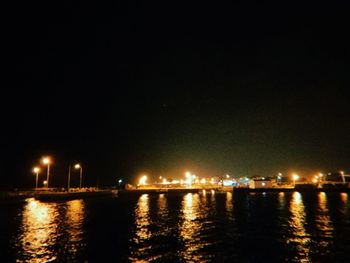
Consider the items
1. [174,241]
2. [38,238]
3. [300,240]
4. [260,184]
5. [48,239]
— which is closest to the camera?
[174,241]

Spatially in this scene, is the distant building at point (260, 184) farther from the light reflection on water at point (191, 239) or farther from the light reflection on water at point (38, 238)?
the light reflection on water at point (38, 238)

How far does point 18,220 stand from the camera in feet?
110

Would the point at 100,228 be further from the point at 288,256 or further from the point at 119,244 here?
the point at 288,256

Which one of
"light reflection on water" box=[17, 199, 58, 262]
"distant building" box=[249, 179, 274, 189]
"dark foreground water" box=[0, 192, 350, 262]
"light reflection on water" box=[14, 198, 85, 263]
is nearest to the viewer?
"dark foreground water" box=[0, 192, 350, 262]

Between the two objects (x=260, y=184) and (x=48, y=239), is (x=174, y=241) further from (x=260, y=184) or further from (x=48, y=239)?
(x=260, y=184)

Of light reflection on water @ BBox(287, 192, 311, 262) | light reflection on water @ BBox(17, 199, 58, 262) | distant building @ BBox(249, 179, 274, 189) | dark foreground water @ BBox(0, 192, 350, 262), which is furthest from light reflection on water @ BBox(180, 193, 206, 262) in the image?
distant building @ BBox(249, 179, 274, 189)

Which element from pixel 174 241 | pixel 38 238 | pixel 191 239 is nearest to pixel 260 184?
pixel 191 239

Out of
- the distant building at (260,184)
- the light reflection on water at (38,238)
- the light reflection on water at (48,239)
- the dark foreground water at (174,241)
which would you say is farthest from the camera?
the distant building at (260,184)

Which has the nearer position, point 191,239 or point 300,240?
point 300,240

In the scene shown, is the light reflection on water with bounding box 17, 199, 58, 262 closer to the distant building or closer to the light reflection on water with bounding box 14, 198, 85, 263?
the light reflection on water with bounding box 14, 198, 85, 263

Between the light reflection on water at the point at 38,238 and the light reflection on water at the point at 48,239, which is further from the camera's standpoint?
the light reflection on water at the point at 48,239

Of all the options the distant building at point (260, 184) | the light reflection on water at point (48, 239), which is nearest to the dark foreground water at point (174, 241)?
the light reflection on water at point (48, 239)

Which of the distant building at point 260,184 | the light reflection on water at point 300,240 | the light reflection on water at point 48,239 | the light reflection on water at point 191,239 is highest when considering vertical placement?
the distant building at point 260,184

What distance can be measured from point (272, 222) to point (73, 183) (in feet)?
504
